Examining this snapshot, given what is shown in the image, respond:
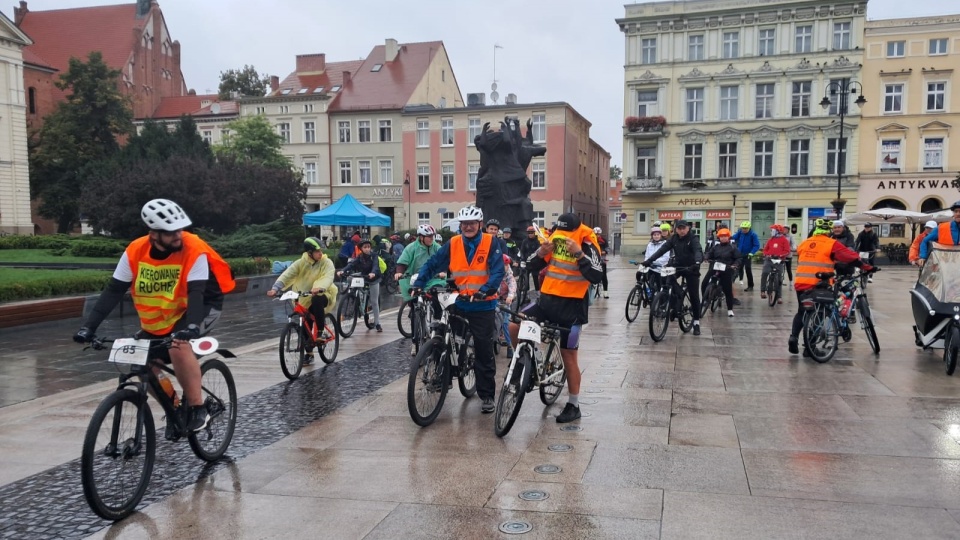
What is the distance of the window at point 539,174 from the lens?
165 ft

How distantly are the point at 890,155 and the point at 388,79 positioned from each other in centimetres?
3415

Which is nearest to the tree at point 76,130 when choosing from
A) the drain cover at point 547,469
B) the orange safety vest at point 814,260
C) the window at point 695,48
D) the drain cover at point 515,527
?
the window at point 695,48

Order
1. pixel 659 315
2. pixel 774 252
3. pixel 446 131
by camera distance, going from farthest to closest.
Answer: pixel 446 131, pixel 774 252, pixel 659 315

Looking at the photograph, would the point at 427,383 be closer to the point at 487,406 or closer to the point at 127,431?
the point at 487,406

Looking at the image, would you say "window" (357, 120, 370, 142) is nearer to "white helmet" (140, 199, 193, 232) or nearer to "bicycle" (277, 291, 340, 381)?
"bicycle" (277, 291, 340, 381)

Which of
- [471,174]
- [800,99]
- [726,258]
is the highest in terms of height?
[800,99]

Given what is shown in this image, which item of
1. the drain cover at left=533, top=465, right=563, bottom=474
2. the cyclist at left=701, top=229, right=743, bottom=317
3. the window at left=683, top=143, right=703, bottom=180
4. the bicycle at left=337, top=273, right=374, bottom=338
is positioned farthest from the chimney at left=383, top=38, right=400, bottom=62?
the drain cover at left=533, top=465, right=563, bottom=474

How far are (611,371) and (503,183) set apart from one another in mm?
12483

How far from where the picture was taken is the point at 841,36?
1649 inches

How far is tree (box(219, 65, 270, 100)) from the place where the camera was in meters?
71.6

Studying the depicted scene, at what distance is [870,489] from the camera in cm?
457

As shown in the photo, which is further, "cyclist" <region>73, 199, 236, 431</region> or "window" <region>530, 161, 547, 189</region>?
"window" <region>530, 161, 547, 189</region>

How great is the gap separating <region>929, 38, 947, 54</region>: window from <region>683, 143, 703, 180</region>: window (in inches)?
528

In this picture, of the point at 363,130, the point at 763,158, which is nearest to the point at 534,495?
the point at 763,158
